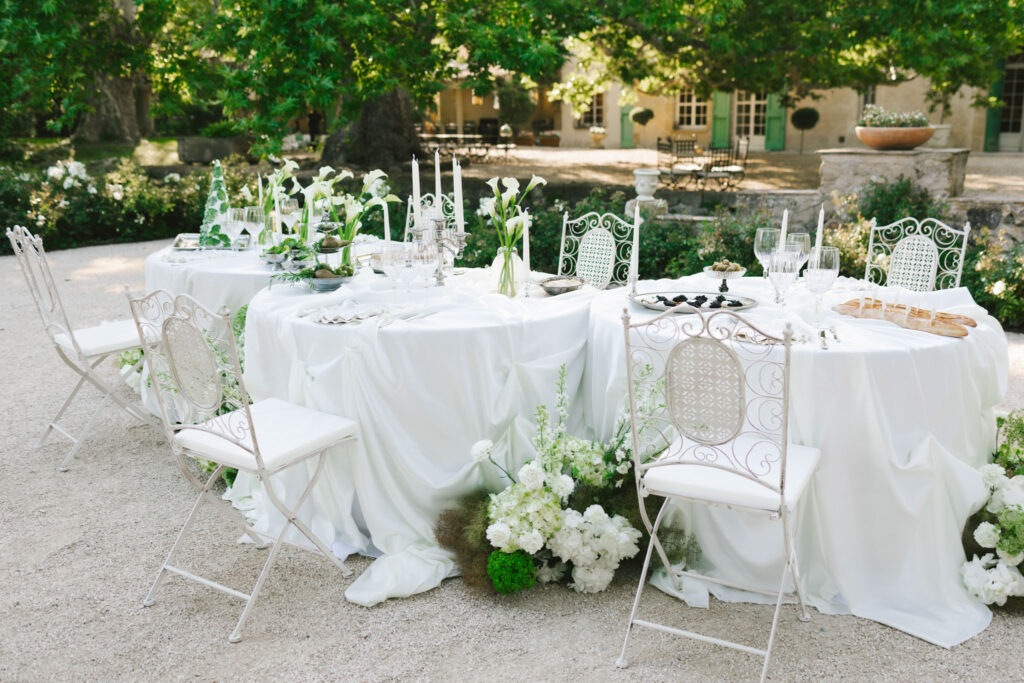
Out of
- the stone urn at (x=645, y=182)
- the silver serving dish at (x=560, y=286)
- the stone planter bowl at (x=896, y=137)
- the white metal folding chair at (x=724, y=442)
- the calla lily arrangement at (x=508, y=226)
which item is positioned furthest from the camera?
the stone urn at (x=645, y=182)

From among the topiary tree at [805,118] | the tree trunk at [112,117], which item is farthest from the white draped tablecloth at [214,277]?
the topiary tree at [805,118]

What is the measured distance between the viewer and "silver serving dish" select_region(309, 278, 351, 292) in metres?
4.07

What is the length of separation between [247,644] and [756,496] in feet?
6.01

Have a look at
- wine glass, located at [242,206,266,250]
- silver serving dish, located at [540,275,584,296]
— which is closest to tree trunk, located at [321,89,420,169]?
wine glass, located at [242,206,266,250]

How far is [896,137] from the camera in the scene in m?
8.35

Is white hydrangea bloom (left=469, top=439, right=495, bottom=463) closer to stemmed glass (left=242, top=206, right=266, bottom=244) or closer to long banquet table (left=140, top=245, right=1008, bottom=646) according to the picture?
long banquet table (left=140, top=245, right=1008, bottom=646)

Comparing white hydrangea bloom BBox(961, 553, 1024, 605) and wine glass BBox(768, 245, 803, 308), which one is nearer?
white hydrangea bloom BBox(961, 553, 1024, 605)

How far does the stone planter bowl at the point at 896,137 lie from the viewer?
8281mm

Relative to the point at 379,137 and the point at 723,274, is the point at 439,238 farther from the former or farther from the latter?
the point at 379,137

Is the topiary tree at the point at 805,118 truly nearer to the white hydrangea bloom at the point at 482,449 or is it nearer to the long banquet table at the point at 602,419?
the long banquet table at the point at 602,419

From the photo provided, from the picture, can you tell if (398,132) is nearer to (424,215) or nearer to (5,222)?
(5,222)

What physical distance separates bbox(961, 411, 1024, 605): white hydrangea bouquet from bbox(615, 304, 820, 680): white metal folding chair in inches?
25.0

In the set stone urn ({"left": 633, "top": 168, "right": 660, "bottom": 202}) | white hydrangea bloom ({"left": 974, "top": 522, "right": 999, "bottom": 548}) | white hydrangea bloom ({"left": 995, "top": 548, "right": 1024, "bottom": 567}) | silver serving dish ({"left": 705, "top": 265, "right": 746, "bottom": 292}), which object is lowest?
white hydrangea bloom ({"left": 995, "top": 548, "right": 1024, "bottom": 567})

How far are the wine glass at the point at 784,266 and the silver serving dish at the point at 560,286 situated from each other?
997mm
